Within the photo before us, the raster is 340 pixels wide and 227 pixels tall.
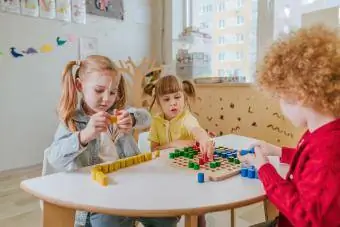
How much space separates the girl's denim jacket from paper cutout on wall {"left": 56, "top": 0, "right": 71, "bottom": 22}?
5.83ft

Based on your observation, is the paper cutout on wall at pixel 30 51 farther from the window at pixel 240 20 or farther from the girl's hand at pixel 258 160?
the girl's hand at pixel 258 160

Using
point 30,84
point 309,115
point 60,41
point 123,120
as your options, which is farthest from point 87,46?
point 309,115

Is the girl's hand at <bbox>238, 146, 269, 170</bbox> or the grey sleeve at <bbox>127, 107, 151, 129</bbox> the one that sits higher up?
the grey sleeve at <bbox>127, 107, 151, 129</bbox>

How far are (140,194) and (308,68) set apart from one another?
0.44 m

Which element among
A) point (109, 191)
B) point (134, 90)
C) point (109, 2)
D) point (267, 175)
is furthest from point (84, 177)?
point (109, 2)

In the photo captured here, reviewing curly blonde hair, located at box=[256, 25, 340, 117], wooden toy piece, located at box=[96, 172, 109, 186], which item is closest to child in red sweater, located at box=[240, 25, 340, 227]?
curly blonde hair, located at box=[256, 25, 340, 117]

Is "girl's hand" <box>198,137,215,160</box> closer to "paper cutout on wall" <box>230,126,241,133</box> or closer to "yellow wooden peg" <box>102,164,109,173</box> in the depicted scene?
"yellow wooden peg" <box>102,164,109,173</box>

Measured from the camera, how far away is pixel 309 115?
2.20 feet

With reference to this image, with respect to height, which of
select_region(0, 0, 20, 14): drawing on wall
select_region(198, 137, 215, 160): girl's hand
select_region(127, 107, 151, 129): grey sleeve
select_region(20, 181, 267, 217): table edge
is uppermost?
select_region(0, 0, 20, 14): drawing on wall

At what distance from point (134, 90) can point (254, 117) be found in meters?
0.90

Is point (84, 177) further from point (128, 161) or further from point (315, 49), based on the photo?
point (315, 49)

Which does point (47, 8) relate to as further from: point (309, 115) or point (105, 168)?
point (309, 115)

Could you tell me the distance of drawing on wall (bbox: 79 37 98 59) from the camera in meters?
2.76

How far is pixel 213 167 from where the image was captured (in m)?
0.89
